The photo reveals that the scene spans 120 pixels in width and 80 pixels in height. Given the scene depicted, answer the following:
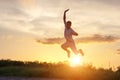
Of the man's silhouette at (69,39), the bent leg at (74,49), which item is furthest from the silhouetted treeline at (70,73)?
the man's silhouette at (69,39)

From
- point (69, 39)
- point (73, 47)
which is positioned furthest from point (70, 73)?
point (73, 47)

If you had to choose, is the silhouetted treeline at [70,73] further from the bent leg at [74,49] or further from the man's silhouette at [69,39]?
the man's silhouette at [69,39]

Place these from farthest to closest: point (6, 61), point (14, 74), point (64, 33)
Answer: point (6, 61) < point (64, 33) < point (14, 74)

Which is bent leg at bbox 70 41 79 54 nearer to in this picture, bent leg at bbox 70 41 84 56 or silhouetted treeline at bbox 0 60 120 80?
bent leg at bbox 70 41 84 56

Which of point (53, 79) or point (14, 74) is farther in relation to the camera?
point (14, 74)

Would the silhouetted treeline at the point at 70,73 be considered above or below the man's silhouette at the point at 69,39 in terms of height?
below

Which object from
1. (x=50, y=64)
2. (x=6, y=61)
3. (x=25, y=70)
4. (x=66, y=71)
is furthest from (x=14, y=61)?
(x=66, y=71)

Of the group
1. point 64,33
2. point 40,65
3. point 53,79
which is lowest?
point 53,79

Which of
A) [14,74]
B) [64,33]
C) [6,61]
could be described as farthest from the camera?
[6,61]

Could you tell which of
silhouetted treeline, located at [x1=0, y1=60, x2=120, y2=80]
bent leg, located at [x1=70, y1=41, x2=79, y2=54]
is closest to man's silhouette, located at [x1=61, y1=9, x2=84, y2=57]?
bent leg, located at [x1=70, y1=41, x2=79, y2=54]

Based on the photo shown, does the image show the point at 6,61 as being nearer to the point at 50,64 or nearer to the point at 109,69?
the point at 50,64

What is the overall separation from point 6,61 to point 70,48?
4.35 meters

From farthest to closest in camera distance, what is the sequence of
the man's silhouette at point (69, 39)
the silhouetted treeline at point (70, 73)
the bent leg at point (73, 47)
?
the bent leg at point (73, 47)
the man's silhouette at point (69, 39)
the silhouetted treeline at point (70, 73)

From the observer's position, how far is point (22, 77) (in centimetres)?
2119
